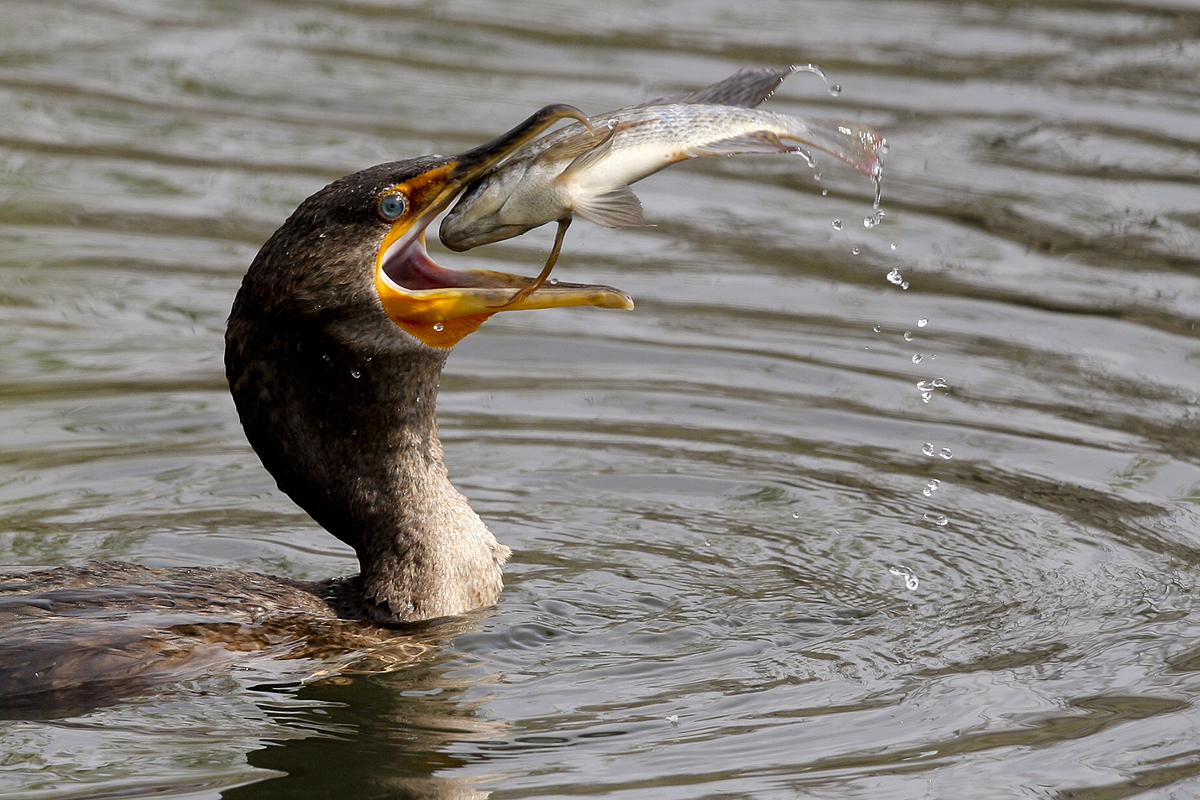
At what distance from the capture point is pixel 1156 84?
11328 mm

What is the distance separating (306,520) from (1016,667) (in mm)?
2663

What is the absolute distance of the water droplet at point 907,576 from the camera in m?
6.14

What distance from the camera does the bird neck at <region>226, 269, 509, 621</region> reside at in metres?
5.64

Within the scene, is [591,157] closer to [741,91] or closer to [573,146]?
[573,146]

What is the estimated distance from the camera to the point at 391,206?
18.0 feet

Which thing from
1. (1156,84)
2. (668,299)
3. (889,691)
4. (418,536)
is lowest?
(889,691)

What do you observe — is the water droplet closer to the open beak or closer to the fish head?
the open beak

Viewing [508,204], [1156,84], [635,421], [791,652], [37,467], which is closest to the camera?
[508,204]

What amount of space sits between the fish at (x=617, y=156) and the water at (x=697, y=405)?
132 centimetres

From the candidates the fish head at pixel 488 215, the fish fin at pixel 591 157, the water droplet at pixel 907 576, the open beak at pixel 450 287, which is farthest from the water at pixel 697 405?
the fish fin at pixel 591 157

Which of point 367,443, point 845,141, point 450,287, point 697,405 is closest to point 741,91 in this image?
point 845,141

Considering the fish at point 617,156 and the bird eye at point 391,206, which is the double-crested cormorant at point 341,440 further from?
the fish at point 617,156

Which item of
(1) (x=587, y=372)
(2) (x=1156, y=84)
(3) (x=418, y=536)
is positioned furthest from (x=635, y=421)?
(2) (x=1156, y=84)

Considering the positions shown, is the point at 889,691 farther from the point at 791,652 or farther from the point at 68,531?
the point at 68,531
